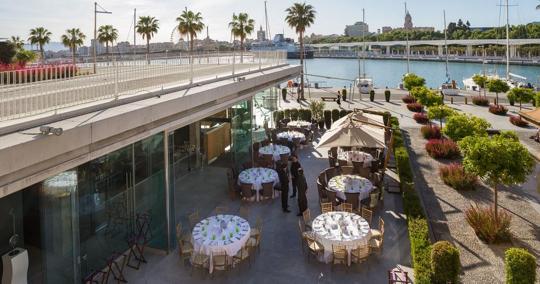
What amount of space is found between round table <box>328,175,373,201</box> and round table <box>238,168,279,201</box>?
2.28 m

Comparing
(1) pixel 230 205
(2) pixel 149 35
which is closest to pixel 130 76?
(1) pixel 230 205

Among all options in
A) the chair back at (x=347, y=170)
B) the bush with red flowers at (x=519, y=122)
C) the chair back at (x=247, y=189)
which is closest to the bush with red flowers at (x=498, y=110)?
the bush with red flowers at (x=519, y=122)

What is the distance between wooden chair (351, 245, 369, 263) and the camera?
953cm

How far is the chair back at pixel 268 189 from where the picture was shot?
1413cm

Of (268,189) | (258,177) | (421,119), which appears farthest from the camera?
(421,119)

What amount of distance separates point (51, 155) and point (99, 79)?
3.63 metres

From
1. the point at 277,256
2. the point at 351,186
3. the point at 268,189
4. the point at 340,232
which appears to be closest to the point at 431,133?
the point at 351,186

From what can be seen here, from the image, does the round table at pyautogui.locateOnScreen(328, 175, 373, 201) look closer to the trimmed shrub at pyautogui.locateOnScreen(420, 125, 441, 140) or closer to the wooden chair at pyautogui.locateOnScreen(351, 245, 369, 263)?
the wooden chair at pyautogui.locateOnScreen(351, 245, 369, 263)

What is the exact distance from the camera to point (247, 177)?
568 inches

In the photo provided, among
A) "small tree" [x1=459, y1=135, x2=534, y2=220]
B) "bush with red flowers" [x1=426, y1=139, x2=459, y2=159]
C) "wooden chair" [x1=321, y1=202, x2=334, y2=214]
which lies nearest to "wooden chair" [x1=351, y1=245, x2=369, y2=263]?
"wooden chair" [x1=321, y1=202, x2=334, y2=214]

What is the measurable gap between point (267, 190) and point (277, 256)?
13.2 feet

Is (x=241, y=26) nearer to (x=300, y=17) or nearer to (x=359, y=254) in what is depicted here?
(x=300, y=17)

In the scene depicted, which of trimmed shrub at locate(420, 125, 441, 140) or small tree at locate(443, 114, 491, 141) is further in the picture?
trimmed shrub at locate(420, 125, 441, 140)

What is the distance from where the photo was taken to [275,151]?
702 inches
